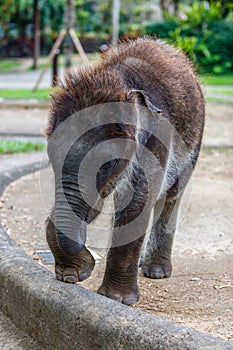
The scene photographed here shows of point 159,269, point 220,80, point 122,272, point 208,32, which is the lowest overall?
point 220,80

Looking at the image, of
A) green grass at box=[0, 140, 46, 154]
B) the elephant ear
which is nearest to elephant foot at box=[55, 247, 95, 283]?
the elephant ear

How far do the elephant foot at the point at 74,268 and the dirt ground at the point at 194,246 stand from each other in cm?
60

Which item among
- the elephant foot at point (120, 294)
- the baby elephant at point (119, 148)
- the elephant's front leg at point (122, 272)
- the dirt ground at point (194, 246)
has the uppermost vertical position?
the baby elephant at point (119, 148)

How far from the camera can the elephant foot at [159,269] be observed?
493 centimetres

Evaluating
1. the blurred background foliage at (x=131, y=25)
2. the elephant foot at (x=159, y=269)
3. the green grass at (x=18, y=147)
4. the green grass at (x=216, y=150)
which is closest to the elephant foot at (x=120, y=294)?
the elephant foot at (x=159, y=269)

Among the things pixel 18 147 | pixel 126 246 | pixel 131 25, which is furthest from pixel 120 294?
pixel 131 25

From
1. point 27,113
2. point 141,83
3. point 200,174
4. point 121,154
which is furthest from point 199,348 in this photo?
point 27,113

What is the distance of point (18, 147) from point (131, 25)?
3463 centimetres

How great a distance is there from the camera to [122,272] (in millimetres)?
4098

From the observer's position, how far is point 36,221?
20.7 ft

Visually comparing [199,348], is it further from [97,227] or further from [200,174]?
[200,174]

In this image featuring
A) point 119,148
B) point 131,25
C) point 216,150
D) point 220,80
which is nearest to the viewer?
point 119,148

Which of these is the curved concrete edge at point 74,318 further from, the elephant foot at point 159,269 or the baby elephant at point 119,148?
the elephant foot at point 159,269

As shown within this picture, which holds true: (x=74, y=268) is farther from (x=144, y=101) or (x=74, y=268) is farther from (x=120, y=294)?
(x=144, y=101)
